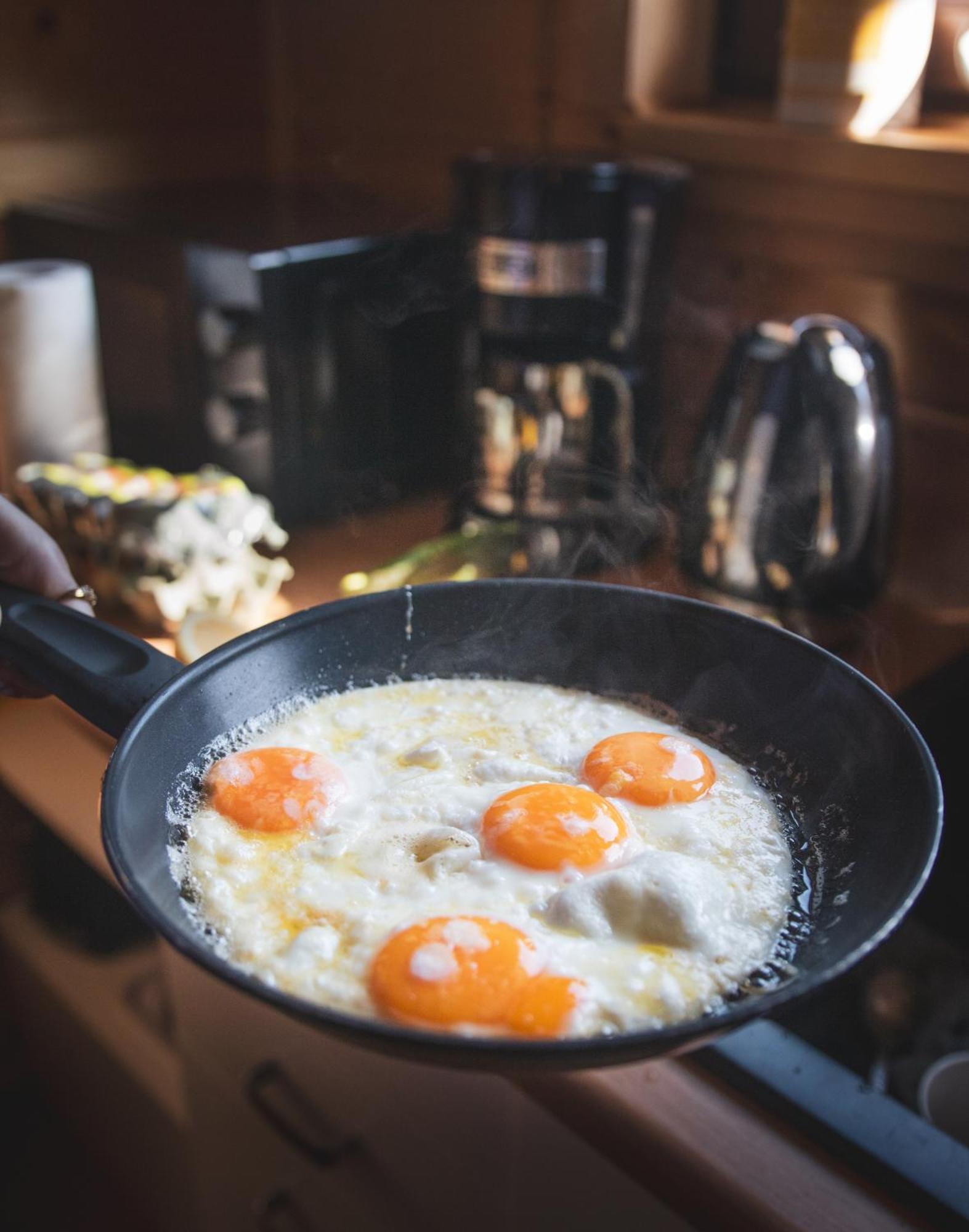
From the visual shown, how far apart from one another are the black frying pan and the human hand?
0.53 feet

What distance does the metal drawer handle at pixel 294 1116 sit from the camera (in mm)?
1425

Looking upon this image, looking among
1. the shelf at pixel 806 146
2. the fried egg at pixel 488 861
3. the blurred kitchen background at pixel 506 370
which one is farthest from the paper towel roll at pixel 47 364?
the fried egg at pixel 488 861

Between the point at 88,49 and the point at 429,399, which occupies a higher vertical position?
the point at 88,49

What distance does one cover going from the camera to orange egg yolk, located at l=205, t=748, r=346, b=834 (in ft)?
2.84

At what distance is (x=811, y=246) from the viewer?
176 centimetres

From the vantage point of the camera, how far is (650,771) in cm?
89

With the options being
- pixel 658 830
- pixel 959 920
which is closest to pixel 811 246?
pixel 959 920

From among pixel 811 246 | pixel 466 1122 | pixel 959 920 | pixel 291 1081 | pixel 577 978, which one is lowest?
pixel 291 1081

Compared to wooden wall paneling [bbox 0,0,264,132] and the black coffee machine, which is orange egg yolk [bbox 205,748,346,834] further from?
wooden wall paneling [bbox 0,0,264,132]

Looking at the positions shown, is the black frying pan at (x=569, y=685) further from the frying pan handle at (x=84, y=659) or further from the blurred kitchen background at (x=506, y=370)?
the blurred kitchen background at (x=506, y=370)

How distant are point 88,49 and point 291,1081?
2.11 metres

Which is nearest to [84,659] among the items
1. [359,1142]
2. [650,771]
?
[650,771]

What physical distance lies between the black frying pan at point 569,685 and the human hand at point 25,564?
162mm

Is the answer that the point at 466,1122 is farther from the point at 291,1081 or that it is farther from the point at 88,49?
the point at 88,49
